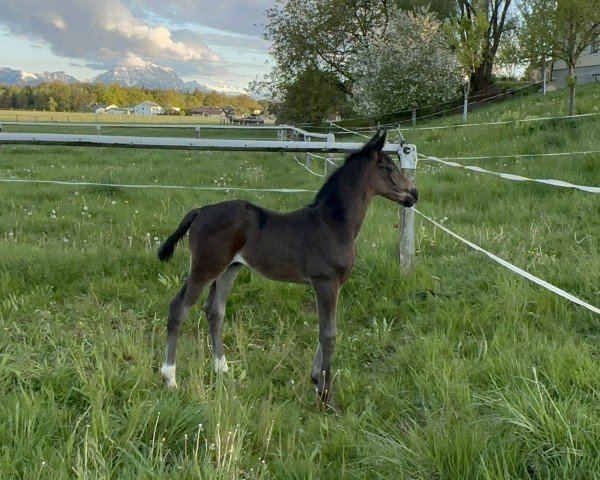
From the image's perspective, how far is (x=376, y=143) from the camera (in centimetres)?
359

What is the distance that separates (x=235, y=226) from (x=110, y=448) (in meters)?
1.47

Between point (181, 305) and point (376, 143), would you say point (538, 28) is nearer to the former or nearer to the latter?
point (376, 143)

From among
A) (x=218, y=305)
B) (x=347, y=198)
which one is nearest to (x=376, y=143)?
(x=347, y=198)

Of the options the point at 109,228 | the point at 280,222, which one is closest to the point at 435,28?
the point at 109,228

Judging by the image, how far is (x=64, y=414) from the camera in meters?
2.69

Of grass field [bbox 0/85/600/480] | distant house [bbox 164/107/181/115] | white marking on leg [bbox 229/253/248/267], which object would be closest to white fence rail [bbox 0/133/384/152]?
grass field [bbox 0/85/600/480]

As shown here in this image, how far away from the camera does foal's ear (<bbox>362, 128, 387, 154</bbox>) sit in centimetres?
357

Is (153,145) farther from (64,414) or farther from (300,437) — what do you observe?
(300,437)

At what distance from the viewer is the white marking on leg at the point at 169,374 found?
325 centimetres

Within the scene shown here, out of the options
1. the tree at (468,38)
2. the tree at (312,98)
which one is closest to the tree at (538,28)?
the tree at (468,38)

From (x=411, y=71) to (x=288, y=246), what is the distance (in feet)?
93.6

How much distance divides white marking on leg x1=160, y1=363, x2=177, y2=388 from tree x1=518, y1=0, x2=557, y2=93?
59.6ft

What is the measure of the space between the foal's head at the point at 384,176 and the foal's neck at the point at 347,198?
0.07m

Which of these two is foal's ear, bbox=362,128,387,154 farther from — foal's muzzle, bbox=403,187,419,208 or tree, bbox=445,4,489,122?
tree, bbox=445,4,489,122
